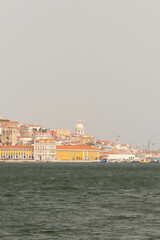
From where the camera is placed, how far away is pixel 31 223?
29609 mm

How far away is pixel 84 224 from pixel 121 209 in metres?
5.89

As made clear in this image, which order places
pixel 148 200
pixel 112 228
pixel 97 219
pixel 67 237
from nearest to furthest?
pixel 67 237, pixel 112 228, pixel 97 219, pixel 148 200

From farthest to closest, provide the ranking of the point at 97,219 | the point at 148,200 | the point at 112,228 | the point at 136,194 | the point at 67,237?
the point at 136,194
the point at 148,200
the point at 97,219
the point at 112,228
the point at 67,237

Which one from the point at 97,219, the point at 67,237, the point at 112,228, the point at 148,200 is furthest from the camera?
the point at 148,200

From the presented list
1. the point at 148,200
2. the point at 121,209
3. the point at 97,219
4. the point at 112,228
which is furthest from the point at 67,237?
the point at 148,200

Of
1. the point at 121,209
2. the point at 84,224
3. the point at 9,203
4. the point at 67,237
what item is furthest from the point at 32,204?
the point at 67,237

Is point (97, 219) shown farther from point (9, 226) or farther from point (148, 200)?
point (148, 200)

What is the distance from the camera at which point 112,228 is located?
28.2 m

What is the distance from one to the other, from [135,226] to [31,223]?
511 centimetres

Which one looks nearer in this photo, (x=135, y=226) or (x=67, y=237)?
(x=67, y=237)

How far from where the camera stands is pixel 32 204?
37562 millimetres

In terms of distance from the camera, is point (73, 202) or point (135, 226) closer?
point (135, 226)

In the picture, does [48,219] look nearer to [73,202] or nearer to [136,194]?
[73,202]

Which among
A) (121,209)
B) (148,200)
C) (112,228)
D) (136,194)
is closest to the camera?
(112,228)
